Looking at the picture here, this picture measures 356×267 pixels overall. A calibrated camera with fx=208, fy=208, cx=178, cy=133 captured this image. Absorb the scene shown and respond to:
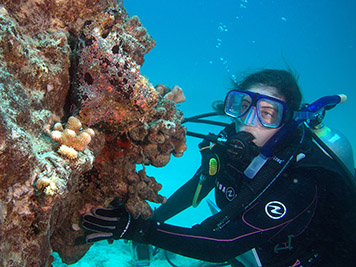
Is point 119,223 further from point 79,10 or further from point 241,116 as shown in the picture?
point 241,116

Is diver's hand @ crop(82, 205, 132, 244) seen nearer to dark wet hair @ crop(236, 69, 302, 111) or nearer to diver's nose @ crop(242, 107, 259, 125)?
diver's nose @ crop(242, 107, 259, 125)

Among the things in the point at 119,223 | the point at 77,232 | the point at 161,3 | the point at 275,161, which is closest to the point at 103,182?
the point at 119,223

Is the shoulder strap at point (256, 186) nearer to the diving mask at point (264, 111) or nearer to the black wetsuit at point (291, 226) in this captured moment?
the black wetsuit at point (291, 226)

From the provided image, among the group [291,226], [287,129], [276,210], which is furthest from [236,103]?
[291,226]

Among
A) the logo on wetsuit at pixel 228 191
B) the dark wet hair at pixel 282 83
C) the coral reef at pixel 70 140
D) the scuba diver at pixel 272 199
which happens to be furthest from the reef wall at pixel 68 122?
the dark wet hair at pixel 282 83

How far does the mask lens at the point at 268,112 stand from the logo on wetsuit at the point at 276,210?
4.55 feet

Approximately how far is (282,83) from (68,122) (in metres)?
3.74

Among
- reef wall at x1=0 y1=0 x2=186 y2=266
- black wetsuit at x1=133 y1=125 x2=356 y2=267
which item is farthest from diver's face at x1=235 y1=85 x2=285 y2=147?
reef wall at x1=0 y1=0 x2=186 y2=266

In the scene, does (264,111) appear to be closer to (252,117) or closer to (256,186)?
(252,117)

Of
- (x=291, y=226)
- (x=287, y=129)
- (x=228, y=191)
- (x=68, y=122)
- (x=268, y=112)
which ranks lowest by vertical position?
(x=291, y=226)

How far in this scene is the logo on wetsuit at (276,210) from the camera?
112 inches

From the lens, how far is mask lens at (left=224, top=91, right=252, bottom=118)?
4027mm

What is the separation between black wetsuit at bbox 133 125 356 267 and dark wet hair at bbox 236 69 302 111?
729 millimetres

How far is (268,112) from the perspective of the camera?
148 inches
